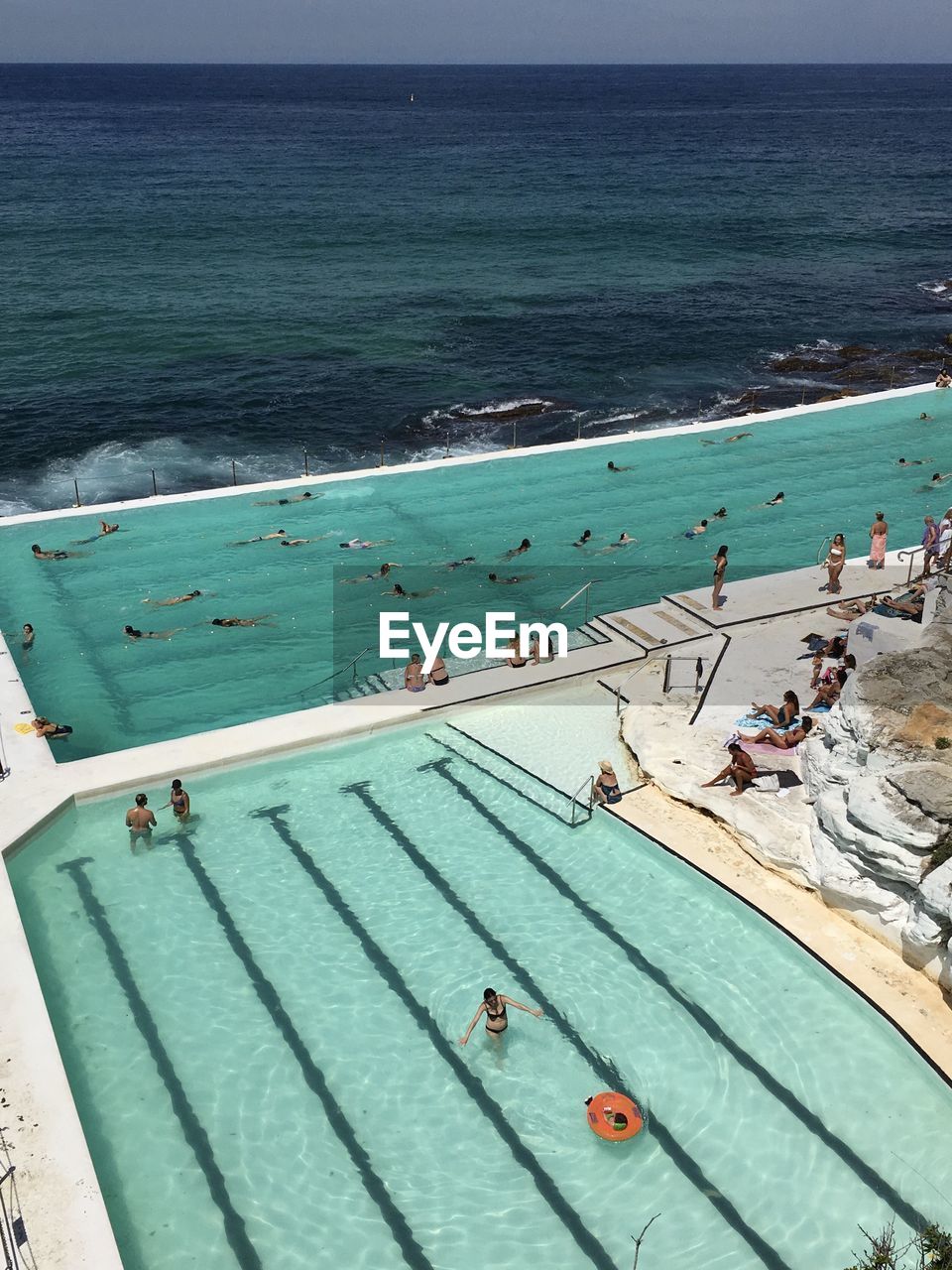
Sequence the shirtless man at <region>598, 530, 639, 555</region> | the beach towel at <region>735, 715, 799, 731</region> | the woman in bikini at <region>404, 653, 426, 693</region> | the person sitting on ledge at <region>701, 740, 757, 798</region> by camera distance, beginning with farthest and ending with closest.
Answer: the shirtless man at <region>598, 530, 639, 555</region>
the woman in bikini at <region>404, 653, 426, 693</region>
the beach towel at <region>735, 715, 799, 731</region>
the person sitting on ledge at <region>701, 740, 757, 798</region>

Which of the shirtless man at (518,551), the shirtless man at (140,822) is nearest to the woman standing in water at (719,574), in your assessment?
the shirtless man at (518,551)

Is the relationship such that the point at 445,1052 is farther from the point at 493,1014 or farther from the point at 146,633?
the point at 146,633

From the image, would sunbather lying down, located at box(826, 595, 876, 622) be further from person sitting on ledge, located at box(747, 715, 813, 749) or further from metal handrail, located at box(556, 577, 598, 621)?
person sitting on ledge, located at box(747, 715, 813, 749)

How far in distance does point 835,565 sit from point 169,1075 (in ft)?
49.7

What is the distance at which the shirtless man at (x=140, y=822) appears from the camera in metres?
14.7

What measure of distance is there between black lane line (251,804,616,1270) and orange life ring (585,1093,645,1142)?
0.68 meters

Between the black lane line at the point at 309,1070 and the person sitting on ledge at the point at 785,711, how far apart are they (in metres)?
8.26

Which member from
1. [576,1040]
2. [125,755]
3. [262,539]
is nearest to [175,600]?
[262,539]

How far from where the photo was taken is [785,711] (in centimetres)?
1634

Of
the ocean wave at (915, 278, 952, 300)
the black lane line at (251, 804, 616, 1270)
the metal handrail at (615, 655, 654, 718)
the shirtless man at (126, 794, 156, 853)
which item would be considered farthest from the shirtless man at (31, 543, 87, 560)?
the ocean wave at (915, 278, 952, 300)

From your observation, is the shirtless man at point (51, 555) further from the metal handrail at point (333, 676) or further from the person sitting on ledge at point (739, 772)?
the person sitting on ledge at point (739, 772)

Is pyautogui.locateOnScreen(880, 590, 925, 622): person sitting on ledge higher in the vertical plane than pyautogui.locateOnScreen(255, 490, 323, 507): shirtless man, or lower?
higher

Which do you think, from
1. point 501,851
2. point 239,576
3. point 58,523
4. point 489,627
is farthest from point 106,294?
point 501,851

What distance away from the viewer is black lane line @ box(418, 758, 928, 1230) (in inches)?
401
